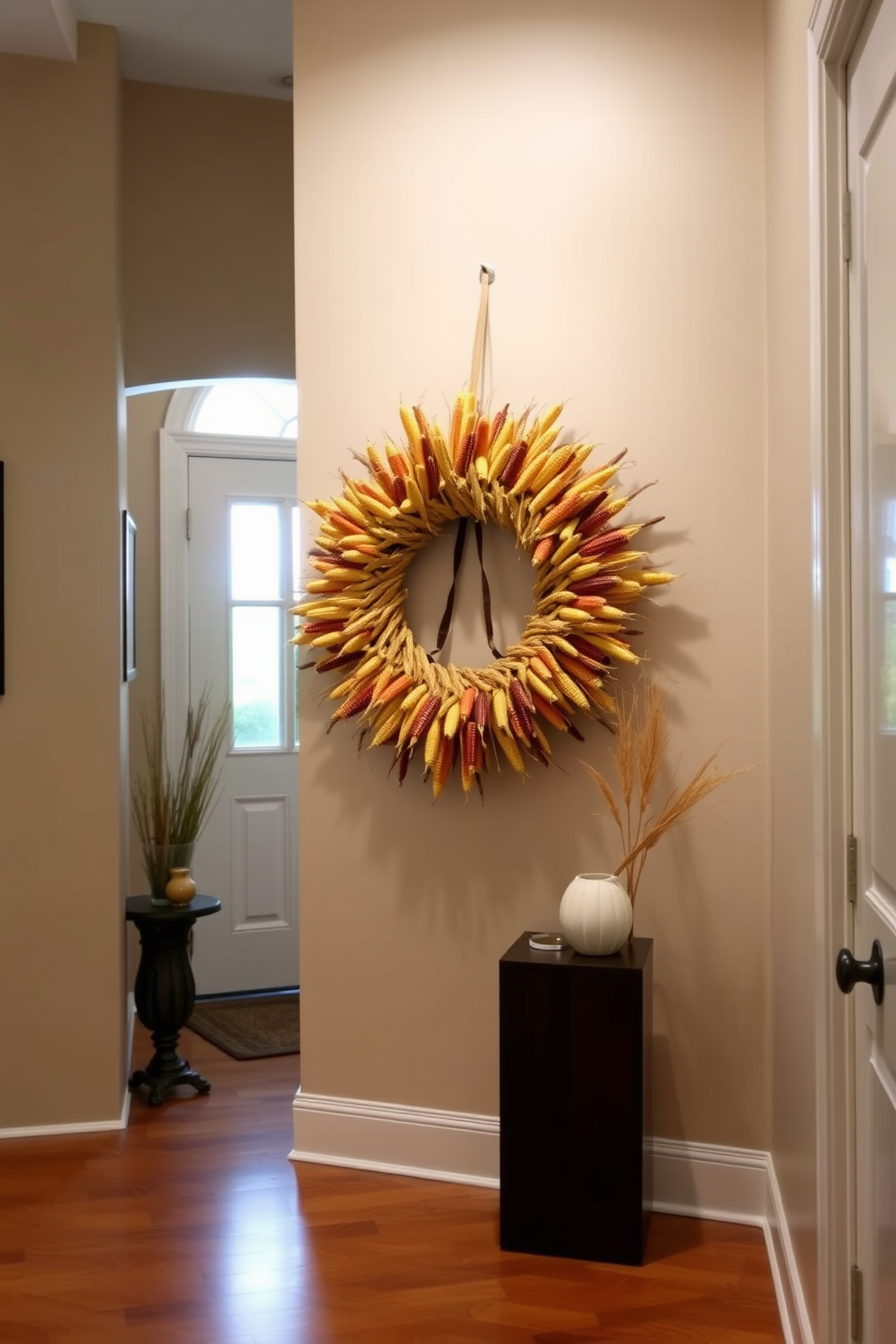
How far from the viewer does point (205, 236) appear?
429 centimetres

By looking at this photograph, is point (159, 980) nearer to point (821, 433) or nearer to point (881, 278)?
point (821, 433)

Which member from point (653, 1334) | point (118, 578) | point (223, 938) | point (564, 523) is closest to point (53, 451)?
point (118, 578)

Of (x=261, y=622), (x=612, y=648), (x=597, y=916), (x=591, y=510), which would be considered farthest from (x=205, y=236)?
(x=597, y=916)

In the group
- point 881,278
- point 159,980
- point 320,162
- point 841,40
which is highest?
point 320,162

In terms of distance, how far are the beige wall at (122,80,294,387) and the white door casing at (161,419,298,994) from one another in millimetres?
947

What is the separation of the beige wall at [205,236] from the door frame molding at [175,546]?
0.93m

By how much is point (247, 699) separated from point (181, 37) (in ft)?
8.30

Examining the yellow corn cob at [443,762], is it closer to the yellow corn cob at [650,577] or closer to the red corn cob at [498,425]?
the yellow corn cob at [650,577]

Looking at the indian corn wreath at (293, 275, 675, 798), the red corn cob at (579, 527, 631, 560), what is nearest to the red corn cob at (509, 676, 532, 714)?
the indian corn wreath at (293, 275, 675, 798)

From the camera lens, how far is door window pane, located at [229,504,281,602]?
535 cm

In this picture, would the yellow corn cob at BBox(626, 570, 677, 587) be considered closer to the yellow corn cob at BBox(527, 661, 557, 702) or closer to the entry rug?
the yellow corn cob at BBox(527, 661, 557, 702)

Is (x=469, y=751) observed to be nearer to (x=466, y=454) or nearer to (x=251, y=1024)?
(x=466, y=454)

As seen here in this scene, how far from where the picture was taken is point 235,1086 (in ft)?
13.3

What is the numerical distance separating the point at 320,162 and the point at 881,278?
2.15 metres
